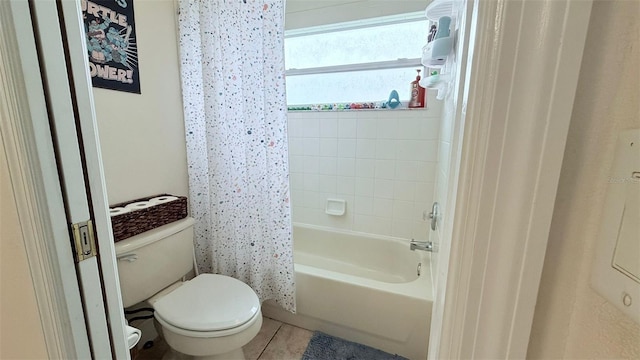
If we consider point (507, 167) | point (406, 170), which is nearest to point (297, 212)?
point (406, 170)

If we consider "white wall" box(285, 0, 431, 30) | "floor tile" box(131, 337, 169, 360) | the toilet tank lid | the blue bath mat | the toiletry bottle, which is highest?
"white wall" box(285, 0, 431, 30)

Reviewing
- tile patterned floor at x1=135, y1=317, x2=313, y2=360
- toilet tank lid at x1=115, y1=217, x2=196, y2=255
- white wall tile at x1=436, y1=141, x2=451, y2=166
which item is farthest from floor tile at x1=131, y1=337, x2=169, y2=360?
white wall tile at x1=436, y1=141, x2=451, y2=166

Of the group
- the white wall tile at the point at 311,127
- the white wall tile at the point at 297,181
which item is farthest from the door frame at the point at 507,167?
the white wall tile at the point at 297,181

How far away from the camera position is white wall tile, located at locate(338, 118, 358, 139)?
204 cm

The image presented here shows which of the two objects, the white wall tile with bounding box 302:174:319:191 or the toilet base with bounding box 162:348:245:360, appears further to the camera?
the white wall tile with bounding box 302:174:319:191

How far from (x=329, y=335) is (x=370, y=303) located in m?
0.37

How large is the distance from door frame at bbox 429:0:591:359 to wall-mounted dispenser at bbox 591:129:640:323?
41 millimetres

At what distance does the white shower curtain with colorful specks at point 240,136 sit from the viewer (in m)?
1.41

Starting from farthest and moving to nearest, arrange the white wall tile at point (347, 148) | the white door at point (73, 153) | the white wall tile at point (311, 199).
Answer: the white wall tile at point (311, 199) < the white wall tile at point (347, 148) < the white door at point (73, 153)

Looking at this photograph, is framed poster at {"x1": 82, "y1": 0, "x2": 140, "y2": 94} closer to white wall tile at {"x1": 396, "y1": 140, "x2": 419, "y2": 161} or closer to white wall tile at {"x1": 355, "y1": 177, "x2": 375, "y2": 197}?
white wall tile at {"x1": 355, "y1": 177, "x2": 375, "y2": 197}

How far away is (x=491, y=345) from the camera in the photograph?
0.33 m

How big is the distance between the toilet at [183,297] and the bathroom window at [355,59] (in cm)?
139

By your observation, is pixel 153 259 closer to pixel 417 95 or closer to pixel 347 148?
pixel 347 148

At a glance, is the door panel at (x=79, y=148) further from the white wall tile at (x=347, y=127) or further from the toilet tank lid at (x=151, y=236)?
the white wall tile at (x=347, y=127)
